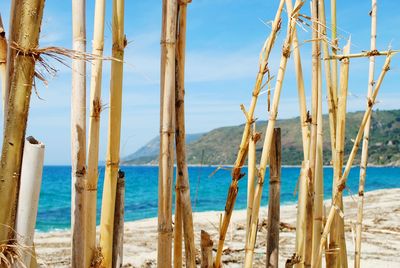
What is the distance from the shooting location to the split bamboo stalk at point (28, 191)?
0.99 m

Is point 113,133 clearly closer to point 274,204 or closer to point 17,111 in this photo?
point 17,111

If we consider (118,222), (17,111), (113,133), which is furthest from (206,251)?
(17,111)

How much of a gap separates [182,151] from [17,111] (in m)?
0.55

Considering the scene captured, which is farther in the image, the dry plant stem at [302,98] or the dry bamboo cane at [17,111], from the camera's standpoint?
the dry plant stem at [302,98]

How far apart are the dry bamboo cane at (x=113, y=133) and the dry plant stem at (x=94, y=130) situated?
1.7 inches

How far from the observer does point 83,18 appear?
1.20m

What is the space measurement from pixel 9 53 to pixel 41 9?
10 cm

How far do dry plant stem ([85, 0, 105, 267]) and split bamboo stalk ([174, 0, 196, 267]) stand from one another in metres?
0.23

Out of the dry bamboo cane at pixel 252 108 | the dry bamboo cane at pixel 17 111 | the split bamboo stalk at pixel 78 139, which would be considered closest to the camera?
the dry bamboo cane at pixel 17 111

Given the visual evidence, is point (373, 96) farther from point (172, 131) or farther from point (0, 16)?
point (0, 16)

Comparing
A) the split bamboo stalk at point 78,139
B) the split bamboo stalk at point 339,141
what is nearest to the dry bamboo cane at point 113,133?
the split bamboo stalk at point 78,139

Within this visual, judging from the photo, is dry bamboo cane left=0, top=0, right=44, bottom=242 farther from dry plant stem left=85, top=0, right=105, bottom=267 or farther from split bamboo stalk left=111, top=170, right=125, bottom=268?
split bamboo stalk left=111, top=170, right=125, bottom=268

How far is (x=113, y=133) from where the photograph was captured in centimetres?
134

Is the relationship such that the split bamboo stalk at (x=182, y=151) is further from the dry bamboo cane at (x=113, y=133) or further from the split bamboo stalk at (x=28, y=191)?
the split bamboo stalk at (x=28, y=191)
